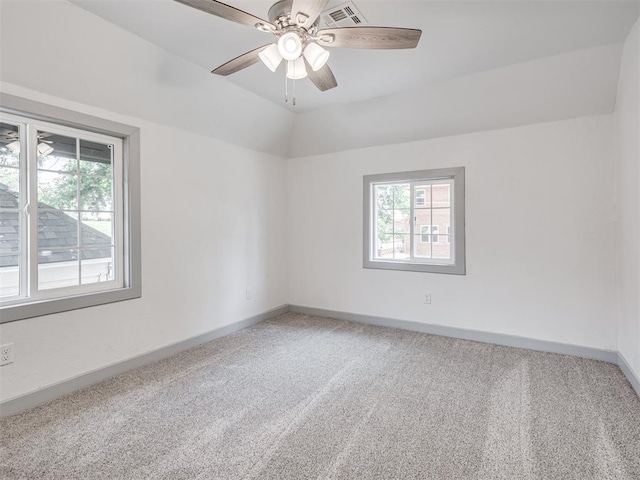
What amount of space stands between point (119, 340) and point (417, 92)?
353 cm

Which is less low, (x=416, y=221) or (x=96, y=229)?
(x=416, y=221)

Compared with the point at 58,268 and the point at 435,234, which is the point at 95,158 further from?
→ the point at 435,234

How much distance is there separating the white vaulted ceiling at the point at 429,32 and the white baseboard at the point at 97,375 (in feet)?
8.27

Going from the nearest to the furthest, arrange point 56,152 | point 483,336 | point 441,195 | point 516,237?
Answer: point 56,152
point 516,237
point 483,336
point 441,195

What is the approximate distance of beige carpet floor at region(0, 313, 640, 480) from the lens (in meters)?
1.71

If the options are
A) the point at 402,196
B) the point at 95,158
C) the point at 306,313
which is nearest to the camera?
the point at 95,158

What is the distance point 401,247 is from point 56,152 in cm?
343

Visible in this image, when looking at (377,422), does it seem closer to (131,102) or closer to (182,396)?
(182,396)

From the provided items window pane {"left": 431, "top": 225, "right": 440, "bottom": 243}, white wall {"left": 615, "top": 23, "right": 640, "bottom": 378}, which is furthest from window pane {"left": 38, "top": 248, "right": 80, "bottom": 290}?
white wall {"left": 615, "top": 23, "right": 640, "bottom": 378}

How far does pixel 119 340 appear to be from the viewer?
2.79 metres

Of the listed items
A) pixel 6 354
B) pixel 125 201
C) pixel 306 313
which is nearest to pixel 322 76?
pixel 125 201

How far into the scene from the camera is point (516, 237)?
337cm

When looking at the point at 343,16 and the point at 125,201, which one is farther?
the point at 125,201

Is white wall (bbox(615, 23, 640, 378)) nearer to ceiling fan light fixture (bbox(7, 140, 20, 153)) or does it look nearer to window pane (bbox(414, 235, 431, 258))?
window pane (bbox(414, 235, 431, 258))
